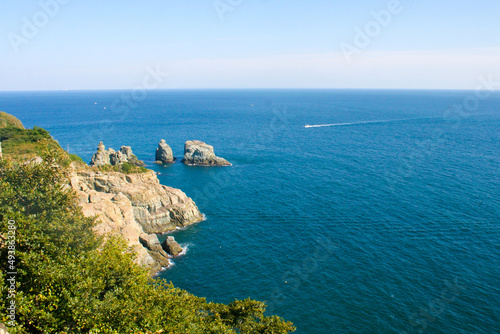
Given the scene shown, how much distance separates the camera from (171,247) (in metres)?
58.2

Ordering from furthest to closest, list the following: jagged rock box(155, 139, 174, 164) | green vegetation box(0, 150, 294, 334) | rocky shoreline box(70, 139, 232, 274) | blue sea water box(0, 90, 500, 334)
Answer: jagged rock box(155, 139, 174, 164) → rocky shoreline box(70, 139, 232, 274) → blue sea water box(0, 90, 500, 334) → green vegetation box(0, 150, 294, 334)

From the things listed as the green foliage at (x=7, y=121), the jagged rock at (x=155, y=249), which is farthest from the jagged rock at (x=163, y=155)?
the jagged rock at (x=155, y=249)

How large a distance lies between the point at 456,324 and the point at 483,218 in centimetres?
3556

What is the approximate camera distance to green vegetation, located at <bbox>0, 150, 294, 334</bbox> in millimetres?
20438

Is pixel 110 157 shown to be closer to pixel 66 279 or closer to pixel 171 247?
pixel 171 247

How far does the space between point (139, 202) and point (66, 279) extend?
151 ft

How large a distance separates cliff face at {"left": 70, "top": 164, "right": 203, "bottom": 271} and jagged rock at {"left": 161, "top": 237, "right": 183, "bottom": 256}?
8.72 ft

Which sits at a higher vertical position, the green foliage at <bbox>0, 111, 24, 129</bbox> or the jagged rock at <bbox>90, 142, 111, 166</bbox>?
the green foliage at <bbox>0, 111, 24, 129</bbox>

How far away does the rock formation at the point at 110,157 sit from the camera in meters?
95.1

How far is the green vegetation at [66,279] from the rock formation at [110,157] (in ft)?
223

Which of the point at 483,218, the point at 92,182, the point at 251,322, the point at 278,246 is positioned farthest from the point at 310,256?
the point at 92,182

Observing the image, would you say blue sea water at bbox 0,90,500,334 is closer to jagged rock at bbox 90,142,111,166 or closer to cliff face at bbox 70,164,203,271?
cliff face at bbox 70,164,203,271

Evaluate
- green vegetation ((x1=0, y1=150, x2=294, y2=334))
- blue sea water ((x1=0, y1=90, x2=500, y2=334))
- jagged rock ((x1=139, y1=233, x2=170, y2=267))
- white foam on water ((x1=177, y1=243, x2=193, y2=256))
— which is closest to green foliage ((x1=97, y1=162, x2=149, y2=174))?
blue sea water ((x1=0, y1=90, x2=500, y2=334))

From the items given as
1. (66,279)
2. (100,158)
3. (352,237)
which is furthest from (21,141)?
(352,237)
